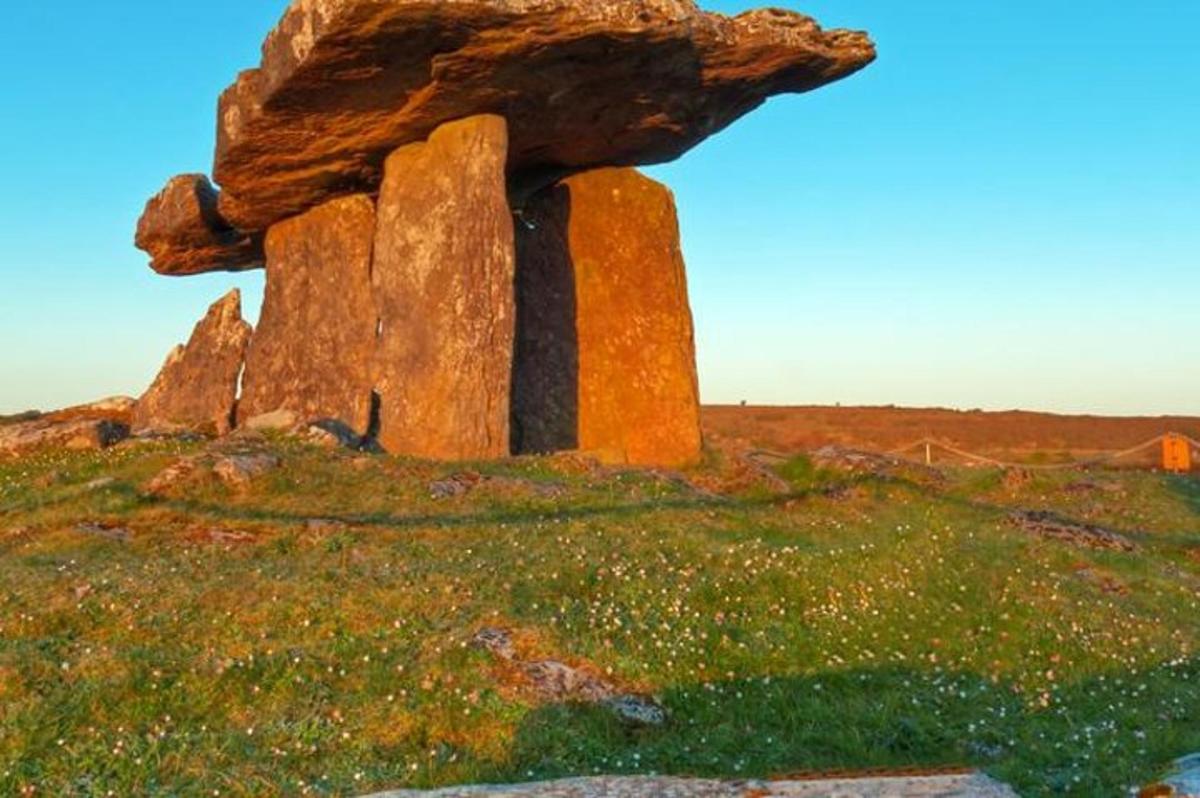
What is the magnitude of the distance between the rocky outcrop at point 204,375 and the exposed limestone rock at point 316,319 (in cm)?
111

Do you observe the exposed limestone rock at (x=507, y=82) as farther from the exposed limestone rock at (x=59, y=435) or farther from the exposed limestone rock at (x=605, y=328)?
the exposed limestone rock at (x=59, y=435)

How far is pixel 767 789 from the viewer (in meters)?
4.84

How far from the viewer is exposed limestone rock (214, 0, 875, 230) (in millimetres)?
19812

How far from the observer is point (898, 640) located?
12.2m

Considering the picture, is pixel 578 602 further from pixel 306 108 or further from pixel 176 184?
pixel 176 184

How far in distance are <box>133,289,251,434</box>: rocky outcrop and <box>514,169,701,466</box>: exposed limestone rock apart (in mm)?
6847

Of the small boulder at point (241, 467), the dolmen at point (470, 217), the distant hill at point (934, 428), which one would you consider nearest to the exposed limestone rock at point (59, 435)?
the dolmen at point (470, 217)

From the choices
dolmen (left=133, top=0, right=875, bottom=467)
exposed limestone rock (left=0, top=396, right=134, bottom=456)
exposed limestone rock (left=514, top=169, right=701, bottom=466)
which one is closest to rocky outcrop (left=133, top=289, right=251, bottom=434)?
dolmen (left=133, top=0, right=875, bottom=467)

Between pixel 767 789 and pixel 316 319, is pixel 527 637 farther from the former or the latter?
pixel 316 319

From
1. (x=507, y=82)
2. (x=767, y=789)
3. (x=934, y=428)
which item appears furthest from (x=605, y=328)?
(x=934, y=428)

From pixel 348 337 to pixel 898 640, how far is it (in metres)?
15.6

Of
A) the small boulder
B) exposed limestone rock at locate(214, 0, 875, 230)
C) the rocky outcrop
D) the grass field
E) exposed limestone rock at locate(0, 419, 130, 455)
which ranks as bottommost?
the grass field

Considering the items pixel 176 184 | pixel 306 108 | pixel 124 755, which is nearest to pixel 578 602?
pixel 124 755

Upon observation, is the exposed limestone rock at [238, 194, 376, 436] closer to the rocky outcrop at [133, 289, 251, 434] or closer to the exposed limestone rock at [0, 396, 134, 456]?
the rocky outcrop at [133, 289, 251, 434]
